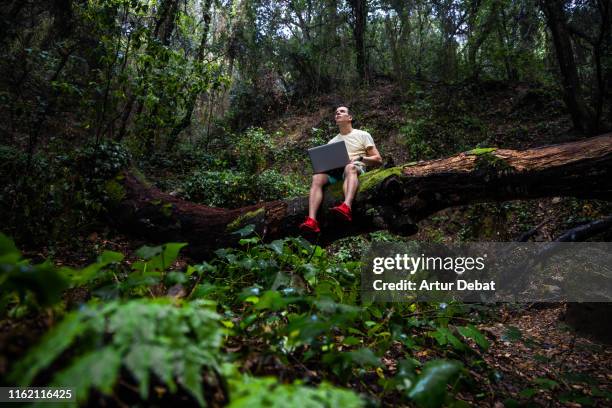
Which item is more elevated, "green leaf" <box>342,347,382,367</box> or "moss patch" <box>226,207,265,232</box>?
"moss patch" <box>226,207,265,232</box>

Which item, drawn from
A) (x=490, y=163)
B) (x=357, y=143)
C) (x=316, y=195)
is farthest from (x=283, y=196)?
(x=490, y=163)

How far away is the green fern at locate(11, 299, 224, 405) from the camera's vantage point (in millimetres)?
781

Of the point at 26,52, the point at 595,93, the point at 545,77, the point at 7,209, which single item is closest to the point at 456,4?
the point at 545,77

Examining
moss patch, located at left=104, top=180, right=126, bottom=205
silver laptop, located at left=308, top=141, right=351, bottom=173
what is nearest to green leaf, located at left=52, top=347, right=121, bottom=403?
silver laptop, located at left=308, top=141, right=351, bottom=173

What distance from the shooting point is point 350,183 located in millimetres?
4465

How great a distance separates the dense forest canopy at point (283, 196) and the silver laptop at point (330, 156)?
568 millimetres

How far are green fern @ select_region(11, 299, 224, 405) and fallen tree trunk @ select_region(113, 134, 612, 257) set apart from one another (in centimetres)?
354

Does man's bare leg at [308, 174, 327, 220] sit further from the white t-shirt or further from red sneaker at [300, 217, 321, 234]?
the white t-shirt

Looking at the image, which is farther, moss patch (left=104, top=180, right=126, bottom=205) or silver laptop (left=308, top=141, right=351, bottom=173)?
moss patch (left=104, top=180, right=126, bottom=205)

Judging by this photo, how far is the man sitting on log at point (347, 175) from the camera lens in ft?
14.3

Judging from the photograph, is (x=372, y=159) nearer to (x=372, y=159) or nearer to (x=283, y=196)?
(x=372, y=159)

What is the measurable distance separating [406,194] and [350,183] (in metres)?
0.66

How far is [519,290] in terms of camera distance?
548 cm

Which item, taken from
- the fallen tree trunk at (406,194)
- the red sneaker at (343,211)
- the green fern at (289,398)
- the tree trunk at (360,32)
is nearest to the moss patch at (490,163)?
the fallen tree trunk at (406,194)
